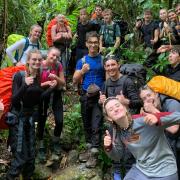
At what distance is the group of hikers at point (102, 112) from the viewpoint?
405 cm

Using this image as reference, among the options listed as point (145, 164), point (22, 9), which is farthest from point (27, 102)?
point (22, 9)

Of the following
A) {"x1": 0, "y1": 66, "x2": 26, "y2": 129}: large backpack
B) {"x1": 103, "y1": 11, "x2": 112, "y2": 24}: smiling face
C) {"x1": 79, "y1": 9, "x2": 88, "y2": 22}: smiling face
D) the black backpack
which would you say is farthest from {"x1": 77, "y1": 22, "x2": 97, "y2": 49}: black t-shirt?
{"x1": 0, "y1": 66, "x2": 26, "y2": 129}: large backpack

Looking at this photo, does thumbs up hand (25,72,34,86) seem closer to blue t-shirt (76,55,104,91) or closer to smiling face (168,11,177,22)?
blue t-shirt (76,55,104,91)

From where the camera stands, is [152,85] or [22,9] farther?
[22,9]

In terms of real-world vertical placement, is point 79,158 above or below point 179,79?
below

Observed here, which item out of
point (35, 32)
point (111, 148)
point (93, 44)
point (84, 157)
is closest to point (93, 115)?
point (84, 157)

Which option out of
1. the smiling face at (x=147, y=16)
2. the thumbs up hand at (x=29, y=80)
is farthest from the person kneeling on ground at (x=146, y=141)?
the smiling face at (x=147, y=16)

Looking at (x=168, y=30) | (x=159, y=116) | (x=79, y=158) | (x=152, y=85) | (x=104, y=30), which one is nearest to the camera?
(x=159, y=116)

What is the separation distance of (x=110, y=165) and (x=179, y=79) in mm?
1859

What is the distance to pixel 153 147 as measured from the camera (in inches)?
160

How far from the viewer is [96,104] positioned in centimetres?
622

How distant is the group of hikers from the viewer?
160 inches

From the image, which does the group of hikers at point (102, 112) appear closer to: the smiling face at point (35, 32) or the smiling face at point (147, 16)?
the smiling face at point (35, 32)

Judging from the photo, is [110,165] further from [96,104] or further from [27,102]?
[27,102]
